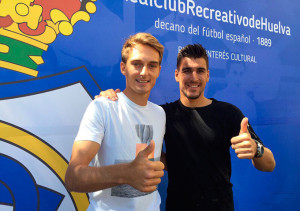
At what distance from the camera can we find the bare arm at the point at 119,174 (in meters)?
0.86

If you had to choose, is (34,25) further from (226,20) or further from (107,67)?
(226,20)

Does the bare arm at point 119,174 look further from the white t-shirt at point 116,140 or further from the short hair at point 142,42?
the short hair at point 142,42

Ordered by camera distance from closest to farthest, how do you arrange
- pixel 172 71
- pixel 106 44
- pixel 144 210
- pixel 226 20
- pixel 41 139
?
1. pixel 144 210
2. pixel 41 139
3. pixel 106 44
4. pixel 172 71
5. pixel 226 20

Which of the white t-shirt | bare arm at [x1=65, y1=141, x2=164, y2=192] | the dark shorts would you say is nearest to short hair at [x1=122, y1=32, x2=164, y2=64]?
the white t-shirt

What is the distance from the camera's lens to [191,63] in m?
1.55

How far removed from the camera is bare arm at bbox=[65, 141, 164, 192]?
0.86 metres

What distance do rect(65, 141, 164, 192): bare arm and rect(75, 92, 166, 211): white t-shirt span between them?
17 centimetres

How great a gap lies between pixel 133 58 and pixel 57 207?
0.94 meters

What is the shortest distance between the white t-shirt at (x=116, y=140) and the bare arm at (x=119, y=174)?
0.55 feet

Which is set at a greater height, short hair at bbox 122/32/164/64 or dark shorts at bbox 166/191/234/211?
short hair at bbox 122/32/164/64

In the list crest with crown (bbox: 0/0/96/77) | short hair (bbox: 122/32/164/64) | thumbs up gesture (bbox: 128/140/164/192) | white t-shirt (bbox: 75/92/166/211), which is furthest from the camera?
crest with crown (bbox: 0/0/96/77)

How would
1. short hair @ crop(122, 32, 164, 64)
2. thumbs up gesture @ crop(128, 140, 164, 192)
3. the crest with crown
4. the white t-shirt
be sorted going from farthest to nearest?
1. the crest with crown
2. short hair @ crop(122, 32, 164, 64)
3. the white t-shirt
4. thumbs up gesture @ crop(128, 140, 164, 192)

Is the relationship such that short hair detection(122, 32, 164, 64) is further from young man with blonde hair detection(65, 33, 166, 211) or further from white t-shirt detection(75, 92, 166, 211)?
white t-shirt detection(75, 92, 166, 211)

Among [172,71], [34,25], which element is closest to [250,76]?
[172,71]
